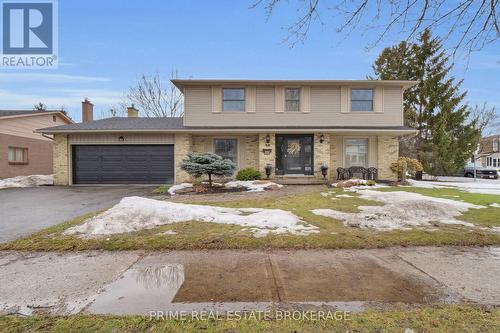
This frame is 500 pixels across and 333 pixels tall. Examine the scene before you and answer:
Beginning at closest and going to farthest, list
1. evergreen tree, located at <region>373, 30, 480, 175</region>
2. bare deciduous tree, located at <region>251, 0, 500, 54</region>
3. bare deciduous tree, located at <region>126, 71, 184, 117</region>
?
bare deciduous tree, located at <region>251, 0, 500, 54</region>, evergreen tree, located at <region>373, 30, 480, 175</region>, bare deciduous tree, located at <region>126, 71, 184, 117</region>

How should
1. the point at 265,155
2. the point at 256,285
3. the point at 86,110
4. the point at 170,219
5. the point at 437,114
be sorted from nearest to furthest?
the point at 256,285
the point at 170,219
the point at 265,155
the point at 437,114
the point at 86,110

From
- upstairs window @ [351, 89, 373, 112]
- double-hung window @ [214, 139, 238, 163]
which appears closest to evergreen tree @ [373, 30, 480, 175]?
upstairs window @ [351, 89, 373, 112]

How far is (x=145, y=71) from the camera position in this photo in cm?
3000

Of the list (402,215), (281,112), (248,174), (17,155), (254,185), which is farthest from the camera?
(17,155)

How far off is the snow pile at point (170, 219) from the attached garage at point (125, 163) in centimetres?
827

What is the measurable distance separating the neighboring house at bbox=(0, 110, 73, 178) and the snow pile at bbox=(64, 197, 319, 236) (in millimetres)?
12644

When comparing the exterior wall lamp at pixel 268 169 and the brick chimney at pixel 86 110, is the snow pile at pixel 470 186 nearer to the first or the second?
the exterior wall lamp at pixel 268 169

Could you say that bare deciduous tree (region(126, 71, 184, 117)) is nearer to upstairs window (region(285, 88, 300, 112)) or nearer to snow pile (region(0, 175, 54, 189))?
snow pile (region(0, 175, 54, 189))

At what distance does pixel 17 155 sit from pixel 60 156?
5.55m

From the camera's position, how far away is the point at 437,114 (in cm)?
1956

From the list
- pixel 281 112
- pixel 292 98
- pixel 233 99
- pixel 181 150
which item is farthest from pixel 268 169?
pixel 181 150

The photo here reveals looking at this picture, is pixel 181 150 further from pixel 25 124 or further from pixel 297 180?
pixel 25 124

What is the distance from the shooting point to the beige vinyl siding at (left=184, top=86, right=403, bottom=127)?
48.2 feet
